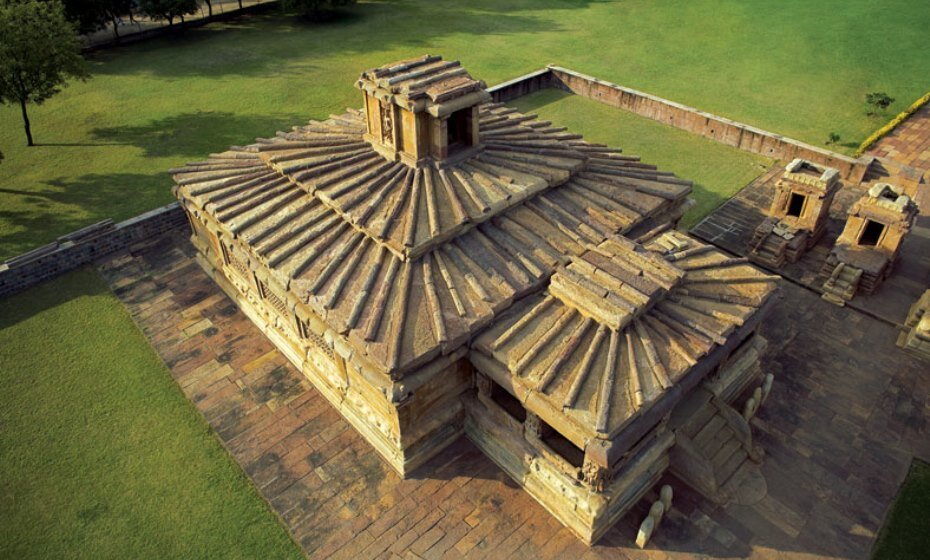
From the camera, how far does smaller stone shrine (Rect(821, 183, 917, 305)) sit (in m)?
20.1

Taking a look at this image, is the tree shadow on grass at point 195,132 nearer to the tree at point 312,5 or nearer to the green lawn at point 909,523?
the tree at point 312,5

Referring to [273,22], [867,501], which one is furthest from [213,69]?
[867,501]

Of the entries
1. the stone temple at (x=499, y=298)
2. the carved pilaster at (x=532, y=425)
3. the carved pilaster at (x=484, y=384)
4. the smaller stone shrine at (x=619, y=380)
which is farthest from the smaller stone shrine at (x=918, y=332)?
the carved pilaster at (x=484, y=384)

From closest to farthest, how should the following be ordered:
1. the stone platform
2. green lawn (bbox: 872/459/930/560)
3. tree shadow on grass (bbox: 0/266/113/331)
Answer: green lawn (bbox: 872/459/930/560) → tree shadow on grass (bbox: 0/266/113/331) → the stone platform

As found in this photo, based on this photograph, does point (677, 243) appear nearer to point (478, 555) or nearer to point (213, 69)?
point (478, 555)

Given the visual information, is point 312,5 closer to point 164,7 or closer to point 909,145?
point 164,7

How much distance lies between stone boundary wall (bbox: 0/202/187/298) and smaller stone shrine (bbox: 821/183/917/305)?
951 inches

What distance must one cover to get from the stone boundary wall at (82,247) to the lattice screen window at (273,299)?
26.0ft

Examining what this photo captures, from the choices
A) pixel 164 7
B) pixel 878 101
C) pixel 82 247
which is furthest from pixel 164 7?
pixel 878 101

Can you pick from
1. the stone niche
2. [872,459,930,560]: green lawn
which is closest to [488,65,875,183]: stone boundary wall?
[872,459,930,560]: green lawn

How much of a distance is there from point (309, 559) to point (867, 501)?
43.2ft

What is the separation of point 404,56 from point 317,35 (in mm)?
8739

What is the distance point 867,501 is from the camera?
47.4 ft

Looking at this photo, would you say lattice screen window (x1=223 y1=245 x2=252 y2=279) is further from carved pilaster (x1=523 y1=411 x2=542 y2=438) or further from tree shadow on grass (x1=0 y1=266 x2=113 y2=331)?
carved pilaster (x1=523 y1=411 x2=542 y2=438)
